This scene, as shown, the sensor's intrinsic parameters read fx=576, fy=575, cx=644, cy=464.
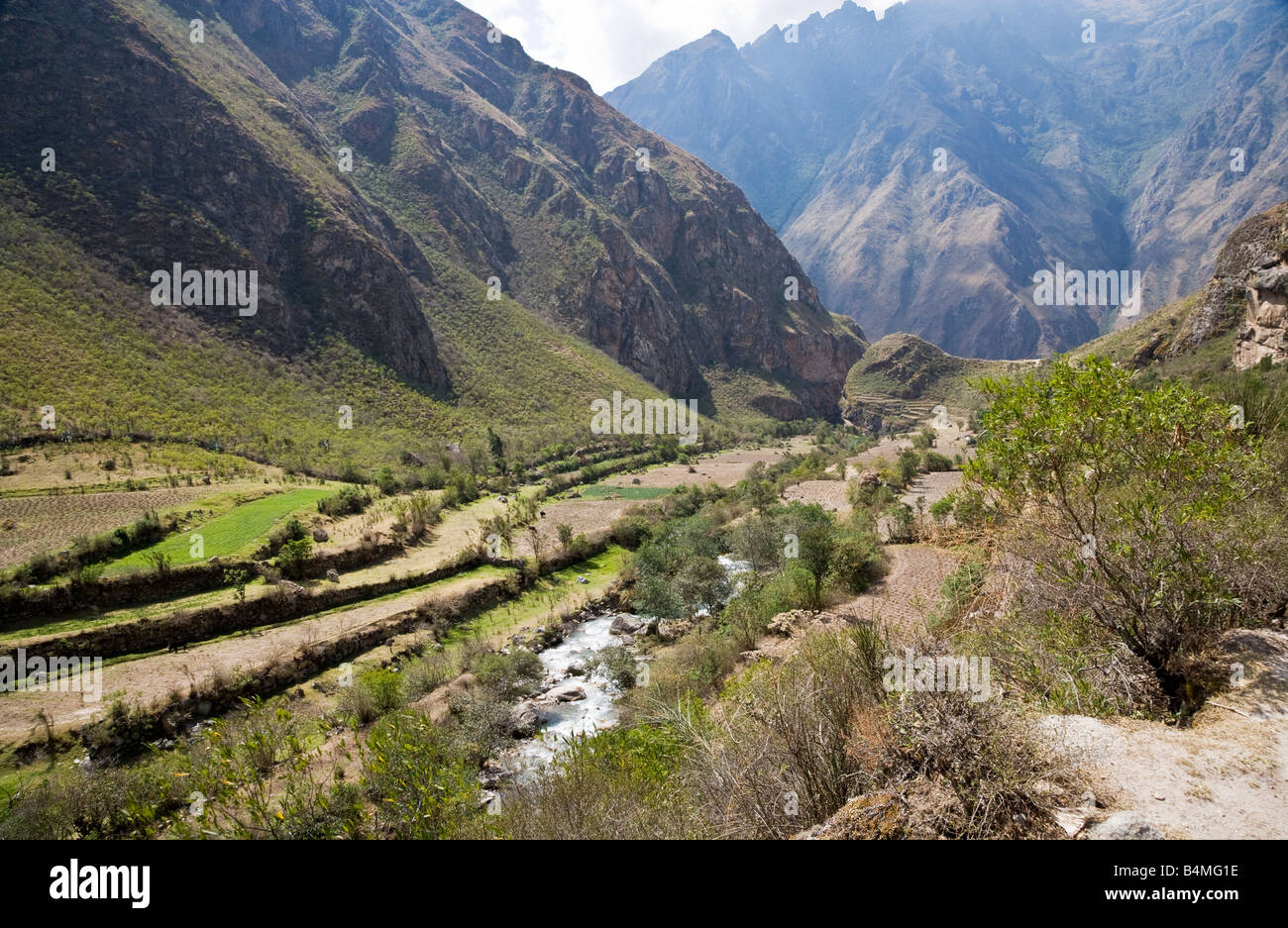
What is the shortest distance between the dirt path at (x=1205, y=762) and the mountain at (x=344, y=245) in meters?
44.3

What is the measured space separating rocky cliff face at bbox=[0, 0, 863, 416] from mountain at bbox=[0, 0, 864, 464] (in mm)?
372

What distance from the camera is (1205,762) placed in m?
5.12

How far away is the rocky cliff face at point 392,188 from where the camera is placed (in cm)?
5531

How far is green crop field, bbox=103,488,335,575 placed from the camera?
2303 cm

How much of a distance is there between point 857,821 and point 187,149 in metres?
82.7

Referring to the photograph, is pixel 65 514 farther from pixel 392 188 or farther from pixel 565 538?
pixel 392 188

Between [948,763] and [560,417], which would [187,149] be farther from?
[948,763]

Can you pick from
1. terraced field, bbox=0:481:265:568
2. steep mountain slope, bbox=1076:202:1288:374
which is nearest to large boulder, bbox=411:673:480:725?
terraced field, bbox=0:481:265:568

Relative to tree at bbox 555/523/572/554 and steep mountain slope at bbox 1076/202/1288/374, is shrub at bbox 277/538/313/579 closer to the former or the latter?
tree at bbox 555/523/572/554

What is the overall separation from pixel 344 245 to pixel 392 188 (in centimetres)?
3175

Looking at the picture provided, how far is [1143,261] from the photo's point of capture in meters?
187

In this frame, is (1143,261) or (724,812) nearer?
(724,812)

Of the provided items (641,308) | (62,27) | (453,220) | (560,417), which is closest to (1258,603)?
(560,417)

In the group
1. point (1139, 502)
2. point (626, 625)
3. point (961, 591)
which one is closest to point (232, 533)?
point (626, 625)
